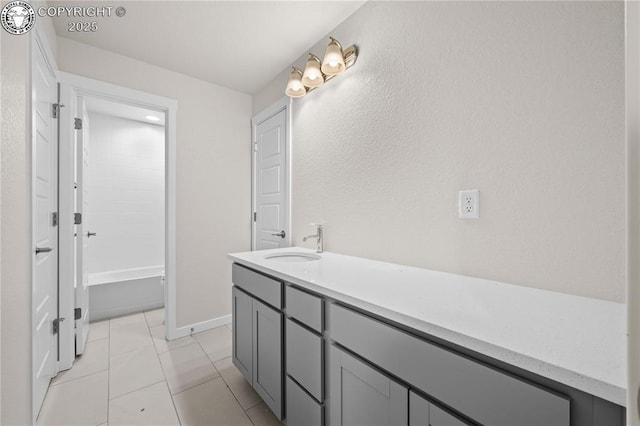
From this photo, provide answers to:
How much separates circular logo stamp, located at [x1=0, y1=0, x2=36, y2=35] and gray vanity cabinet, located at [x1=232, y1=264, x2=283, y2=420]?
4.93 feet

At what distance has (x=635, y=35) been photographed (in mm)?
310

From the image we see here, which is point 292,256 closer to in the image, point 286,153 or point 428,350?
point 286,153

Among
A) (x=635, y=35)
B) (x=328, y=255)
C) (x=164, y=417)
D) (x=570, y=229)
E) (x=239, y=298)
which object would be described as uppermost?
(x=635, y=35)

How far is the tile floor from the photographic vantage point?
5.02ft

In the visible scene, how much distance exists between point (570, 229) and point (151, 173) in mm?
4264

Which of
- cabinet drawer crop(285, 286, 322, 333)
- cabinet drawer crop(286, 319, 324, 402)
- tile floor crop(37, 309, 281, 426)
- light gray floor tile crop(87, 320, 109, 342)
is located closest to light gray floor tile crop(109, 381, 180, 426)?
tile floor crop(37, 309, 281, 426)

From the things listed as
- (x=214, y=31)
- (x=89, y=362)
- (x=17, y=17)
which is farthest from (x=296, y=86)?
(x=89, y=362)

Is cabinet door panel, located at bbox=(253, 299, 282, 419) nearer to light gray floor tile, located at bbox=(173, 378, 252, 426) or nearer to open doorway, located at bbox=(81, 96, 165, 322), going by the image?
light gray floor tile, located at bbox=(173, 378, 252, 426)

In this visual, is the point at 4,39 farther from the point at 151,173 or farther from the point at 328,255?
the point at 151,173

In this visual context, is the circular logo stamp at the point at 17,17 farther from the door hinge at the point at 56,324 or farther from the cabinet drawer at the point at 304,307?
the door hinge at the point at 56,324

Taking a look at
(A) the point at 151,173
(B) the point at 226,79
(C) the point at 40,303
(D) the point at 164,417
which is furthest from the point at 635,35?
(A) the point at 151,173

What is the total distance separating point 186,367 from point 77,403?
0.60 m

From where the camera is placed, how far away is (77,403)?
1641 millimetres

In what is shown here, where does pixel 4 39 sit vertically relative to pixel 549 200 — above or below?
above
